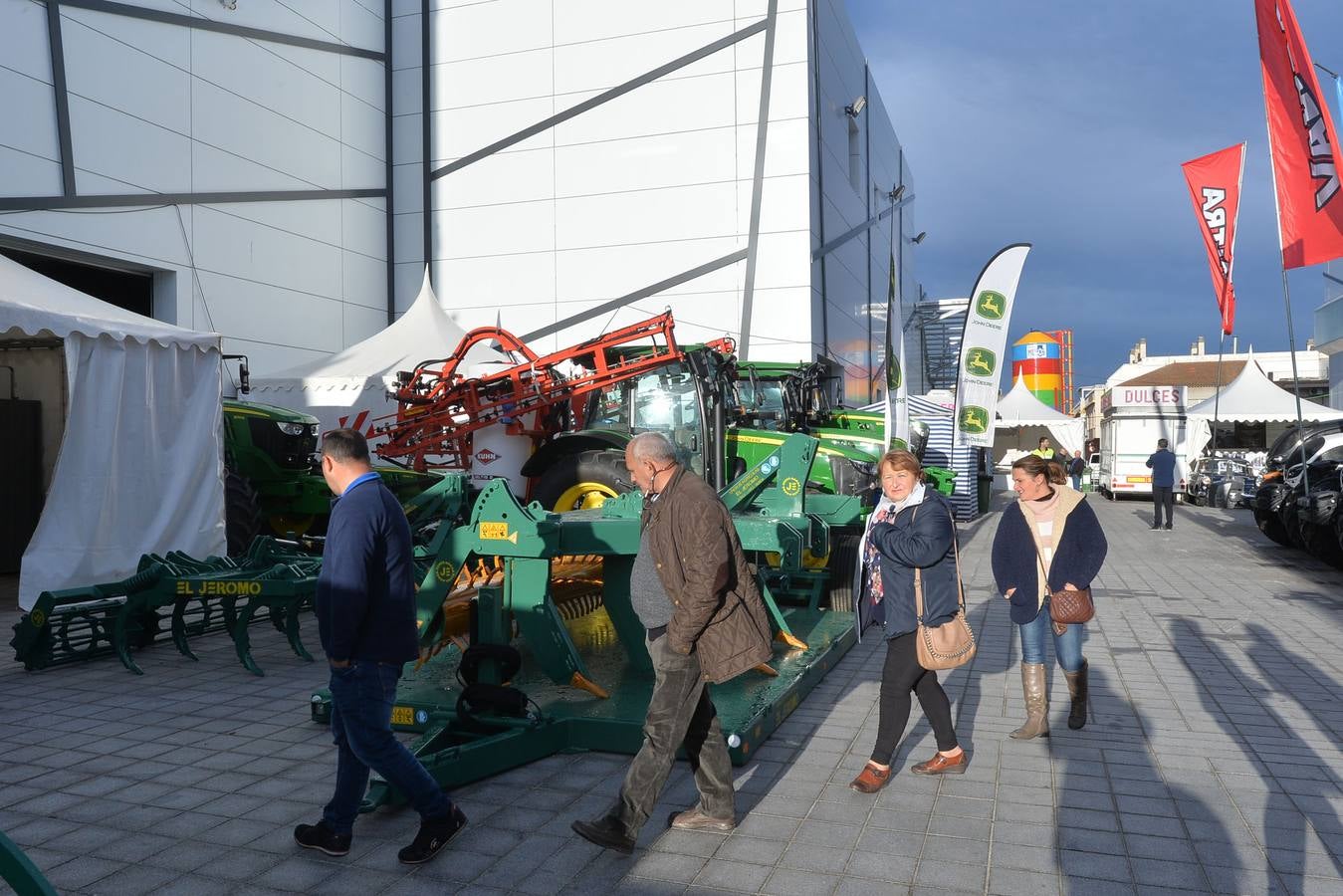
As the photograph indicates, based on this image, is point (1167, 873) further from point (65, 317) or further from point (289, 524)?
point (289, 524)

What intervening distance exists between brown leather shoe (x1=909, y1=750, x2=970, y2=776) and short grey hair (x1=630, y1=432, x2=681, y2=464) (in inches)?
76.1

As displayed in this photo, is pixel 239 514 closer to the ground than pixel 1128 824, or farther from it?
farther from it

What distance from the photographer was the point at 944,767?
14.3ft

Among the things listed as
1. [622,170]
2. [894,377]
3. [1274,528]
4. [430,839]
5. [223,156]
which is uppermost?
[622,170]

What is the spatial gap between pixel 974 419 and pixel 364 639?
458 inches

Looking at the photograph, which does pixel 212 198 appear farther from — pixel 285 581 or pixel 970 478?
pixel 970 478

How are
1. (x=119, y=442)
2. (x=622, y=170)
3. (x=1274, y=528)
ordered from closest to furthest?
(x=119, y=442)
(x=1274, y=528)
(x=622, y=170)

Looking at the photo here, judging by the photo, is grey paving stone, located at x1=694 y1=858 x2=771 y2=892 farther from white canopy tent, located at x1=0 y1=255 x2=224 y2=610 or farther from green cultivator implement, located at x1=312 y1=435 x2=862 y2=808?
white canopy tent, located at x1=0 y1=255 x2=224 y2=610

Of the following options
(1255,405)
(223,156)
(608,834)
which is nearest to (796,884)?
(608,834)

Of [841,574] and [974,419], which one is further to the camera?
[974,419]

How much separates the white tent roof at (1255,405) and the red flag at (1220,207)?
24.9 ft

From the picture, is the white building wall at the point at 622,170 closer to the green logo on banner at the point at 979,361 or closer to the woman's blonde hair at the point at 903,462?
the green logo on banner at the point at 979,361

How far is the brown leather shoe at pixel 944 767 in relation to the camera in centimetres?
435

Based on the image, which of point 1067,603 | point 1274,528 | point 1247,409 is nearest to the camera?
point 1067,603
